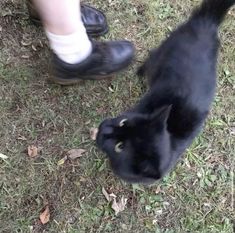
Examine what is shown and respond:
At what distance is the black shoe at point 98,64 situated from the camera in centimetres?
222

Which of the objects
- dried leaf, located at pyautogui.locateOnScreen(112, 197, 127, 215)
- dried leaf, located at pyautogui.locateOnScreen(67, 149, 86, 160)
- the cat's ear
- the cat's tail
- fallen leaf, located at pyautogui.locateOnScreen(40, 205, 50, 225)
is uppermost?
the cat's tail

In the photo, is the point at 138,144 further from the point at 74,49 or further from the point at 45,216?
the point at 45,216

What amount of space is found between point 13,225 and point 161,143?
2.78 feet

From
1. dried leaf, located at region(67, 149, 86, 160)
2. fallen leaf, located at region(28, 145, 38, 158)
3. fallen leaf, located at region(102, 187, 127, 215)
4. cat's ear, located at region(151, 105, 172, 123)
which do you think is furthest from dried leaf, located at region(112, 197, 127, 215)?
cat's ear, located at region(151, 105, 172, 123)

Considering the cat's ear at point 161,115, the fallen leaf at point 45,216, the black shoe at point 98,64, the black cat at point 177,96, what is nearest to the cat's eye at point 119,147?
the black cat at point 177,96

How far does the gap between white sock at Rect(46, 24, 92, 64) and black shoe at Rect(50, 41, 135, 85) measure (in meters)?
0.03

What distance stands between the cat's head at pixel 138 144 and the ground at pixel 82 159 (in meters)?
0.38

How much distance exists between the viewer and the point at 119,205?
7.83 ft

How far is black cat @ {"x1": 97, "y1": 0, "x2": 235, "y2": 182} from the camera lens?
6.45 feet

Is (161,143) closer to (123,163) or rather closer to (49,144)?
(123,163)

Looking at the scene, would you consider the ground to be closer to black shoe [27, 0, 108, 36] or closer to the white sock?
black shoe [27, 0, 108, 36]

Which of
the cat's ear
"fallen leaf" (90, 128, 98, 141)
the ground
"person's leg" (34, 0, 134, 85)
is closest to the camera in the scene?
the cat's ear

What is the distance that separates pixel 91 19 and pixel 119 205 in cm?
90

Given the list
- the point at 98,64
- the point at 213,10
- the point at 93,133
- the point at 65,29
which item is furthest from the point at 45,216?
the point at 213,10
